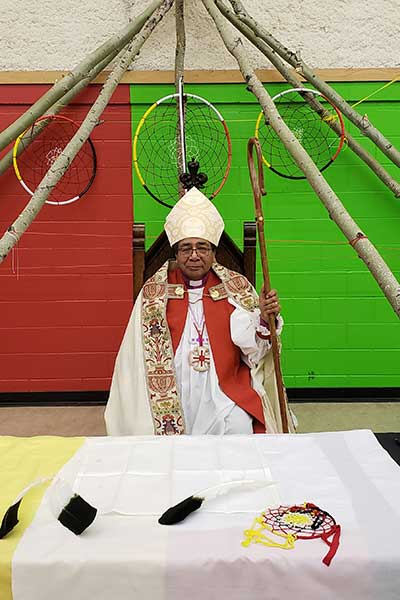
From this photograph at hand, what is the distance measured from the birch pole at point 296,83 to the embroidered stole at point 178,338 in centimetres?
139

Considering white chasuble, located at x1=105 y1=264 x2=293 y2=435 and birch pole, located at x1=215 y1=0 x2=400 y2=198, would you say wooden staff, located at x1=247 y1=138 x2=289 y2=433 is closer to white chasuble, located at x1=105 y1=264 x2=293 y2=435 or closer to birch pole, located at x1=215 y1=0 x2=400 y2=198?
white chasuble, located at x1=105 y1=264 x2=293 y2=435

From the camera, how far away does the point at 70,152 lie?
2789 millimetres

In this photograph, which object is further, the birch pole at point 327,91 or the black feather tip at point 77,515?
the birch pole at point 327,91

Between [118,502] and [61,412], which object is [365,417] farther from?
[118,502]

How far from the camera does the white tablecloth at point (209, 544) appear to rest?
111 cm

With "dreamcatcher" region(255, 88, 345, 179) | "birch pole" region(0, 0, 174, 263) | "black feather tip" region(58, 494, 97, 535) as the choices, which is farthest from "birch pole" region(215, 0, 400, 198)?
"black feather tip" region(58, 494, 97, 535)

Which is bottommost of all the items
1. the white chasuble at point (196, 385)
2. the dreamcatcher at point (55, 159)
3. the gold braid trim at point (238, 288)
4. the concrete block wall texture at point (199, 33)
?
the white chasuble at point (196, 385)

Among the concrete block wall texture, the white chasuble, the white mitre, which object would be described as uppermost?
the concrete block wall texture

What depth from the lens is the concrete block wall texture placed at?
4219mm

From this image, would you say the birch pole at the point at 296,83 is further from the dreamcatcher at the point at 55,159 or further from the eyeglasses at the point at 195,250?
the eyeglasses at the point at 195,250

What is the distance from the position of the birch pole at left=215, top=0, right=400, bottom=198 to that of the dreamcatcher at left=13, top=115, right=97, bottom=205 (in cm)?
124

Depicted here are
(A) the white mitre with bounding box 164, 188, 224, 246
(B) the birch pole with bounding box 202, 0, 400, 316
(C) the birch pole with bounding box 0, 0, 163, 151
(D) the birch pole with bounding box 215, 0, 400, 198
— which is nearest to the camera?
(B) the birch pole with bounding box 202, 0, 400, 316

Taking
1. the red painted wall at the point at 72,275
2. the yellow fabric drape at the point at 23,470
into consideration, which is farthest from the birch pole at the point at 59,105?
the yellow fabric drape at the point at 23,470

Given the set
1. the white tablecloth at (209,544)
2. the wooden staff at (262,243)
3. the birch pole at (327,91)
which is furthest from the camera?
the birch pole at (327,91)
